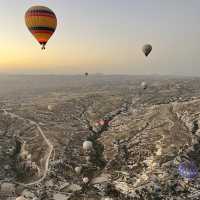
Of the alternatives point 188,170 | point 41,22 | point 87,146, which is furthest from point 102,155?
point 41,22

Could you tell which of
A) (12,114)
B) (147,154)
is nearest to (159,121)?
(147,154)

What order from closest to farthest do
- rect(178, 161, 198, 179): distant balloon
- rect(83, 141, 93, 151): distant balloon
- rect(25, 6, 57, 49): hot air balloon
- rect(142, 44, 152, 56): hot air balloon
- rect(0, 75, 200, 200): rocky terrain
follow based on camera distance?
rect(25, 6, 57, 49): hot air balloon
rect(0, 75, 200, 200): rocky terrain
rect(178, 161, 198, 179): distant balloon
rect(83, 141, 93, 151): distant balloon
rect(142, 44, 152, 56): hot air balloon

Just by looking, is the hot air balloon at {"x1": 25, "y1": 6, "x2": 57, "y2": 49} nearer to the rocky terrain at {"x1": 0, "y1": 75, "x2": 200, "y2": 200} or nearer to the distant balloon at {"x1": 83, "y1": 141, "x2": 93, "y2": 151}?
the rocky terrain at {"x1": 0, "y1": 75, "x2": 200, "y2": 200}

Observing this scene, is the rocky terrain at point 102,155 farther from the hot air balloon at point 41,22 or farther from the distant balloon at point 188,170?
the hot air balloon at point 41,22

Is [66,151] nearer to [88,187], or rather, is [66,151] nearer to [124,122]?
[88,187]

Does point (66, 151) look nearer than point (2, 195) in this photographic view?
No

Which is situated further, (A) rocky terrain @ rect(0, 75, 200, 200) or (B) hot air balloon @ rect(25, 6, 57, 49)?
(A) rocky terrain @ rect(0, 75, 200, 200)

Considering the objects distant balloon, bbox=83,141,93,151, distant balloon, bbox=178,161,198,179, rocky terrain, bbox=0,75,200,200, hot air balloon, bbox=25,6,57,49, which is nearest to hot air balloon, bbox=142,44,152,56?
rocky terrain, bbox=0,75,200,200
